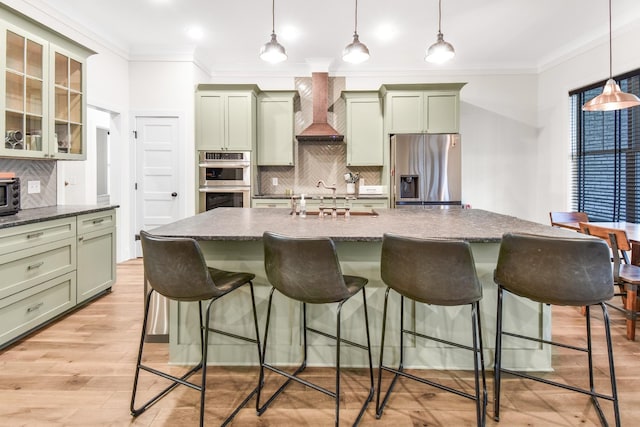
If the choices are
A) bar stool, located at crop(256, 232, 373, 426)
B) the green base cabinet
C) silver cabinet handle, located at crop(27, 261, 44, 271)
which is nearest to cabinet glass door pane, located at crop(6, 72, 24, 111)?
the green base cabinet

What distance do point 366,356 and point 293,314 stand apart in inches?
20.2

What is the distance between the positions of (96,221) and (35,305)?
926 millimetres

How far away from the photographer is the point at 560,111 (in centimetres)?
509

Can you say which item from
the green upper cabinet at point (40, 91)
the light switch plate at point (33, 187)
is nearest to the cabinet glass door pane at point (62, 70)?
the green upper cabinet at point (40, 91)

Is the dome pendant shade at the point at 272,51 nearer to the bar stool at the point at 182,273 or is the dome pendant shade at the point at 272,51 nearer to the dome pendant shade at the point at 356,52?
the dome pendant shade at the point at 356,52

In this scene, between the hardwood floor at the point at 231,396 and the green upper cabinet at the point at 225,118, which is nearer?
the hardwood floor at the point at 231,396

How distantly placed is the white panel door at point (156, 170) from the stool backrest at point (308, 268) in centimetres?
389

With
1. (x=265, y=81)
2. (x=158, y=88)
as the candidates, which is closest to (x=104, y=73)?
(x=158, y=88)

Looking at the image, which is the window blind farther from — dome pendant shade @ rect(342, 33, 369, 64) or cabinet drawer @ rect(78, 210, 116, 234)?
cabinet drawer @ rect(78, 210, 116, 234)

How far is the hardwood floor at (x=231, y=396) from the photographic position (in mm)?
1758

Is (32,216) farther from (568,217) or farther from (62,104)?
(568,217)

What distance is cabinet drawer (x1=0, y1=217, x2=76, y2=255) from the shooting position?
94.4 inches

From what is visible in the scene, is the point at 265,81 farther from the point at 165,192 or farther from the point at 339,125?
the point at 165,192

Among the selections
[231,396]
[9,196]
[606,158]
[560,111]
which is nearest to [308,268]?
[231,396]
